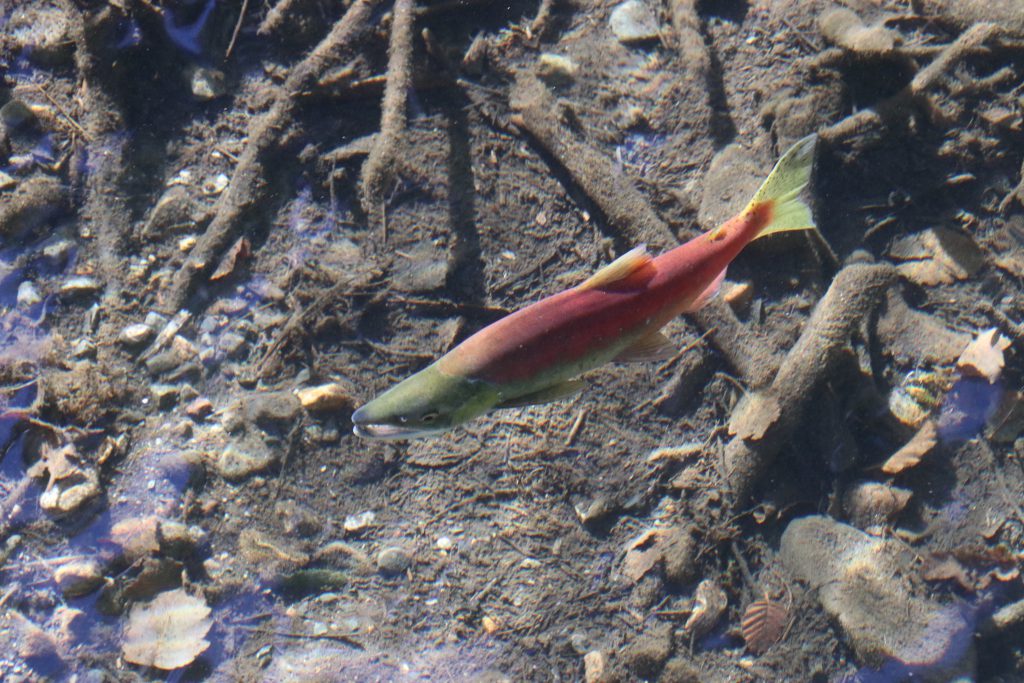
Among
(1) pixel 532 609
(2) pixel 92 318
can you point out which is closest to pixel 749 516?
(1) pixel 532 609

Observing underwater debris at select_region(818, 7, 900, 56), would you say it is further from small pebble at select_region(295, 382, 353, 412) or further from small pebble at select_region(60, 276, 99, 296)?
small pebble at select_region(60, 276, 99, 296)

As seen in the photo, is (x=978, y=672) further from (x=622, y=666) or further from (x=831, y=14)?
(x=831, y=14)

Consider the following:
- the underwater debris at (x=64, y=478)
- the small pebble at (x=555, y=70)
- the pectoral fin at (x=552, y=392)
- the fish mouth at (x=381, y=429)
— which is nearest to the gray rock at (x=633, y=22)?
the small pebble at (x=555, y=70)

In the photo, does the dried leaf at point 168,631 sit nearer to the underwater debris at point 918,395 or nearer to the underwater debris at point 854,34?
the underwater debris at point 918,395

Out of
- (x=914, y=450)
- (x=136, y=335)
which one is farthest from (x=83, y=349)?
(x=914, y=450)

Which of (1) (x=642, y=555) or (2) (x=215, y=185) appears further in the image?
(2) (x=215, y=185)

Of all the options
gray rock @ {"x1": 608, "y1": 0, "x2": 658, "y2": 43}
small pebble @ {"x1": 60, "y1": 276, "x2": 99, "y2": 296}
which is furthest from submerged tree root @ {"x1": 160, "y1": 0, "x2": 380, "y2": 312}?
gray rock @ {"x1": 608, "y1": 0, "x2": 658, "y2": 43}

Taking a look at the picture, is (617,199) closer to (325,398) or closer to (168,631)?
(325,398)
